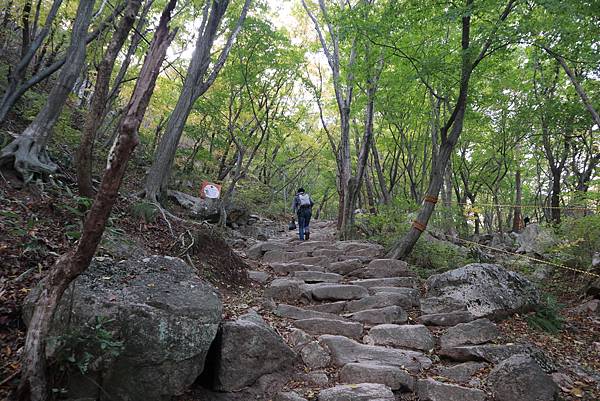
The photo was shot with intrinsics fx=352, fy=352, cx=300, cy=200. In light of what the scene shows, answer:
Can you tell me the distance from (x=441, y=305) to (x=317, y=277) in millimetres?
2332

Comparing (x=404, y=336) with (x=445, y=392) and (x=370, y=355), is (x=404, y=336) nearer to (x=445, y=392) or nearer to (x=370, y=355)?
(x=370, y=355)

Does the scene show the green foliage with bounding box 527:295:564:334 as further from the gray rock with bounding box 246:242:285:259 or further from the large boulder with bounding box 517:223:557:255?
the gray rock with bounding box 246:242:285:259

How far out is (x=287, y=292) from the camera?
582cm

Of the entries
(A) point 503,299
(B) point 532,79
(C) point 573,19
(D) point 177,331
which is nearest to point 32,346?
(D) point 177,331

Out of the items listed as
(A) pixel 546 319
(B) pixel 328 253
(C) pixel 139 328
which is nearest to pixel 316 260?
(B) pixel 328 253

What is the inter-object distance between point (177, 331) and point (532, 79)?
13.8 metres

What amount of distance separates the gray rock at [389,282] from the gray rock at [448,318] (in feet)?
4.11

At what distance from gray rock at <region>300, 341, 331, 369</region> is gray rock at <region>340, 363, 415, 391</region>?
286mm

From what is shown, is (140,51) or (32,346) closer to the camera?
(32,346)

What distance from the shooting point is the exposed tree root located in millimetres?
5453

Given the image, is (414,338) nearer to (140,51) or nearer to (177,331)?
(177,331)

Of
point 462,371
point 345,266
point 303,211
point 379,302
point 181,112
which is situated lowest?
point 462,371

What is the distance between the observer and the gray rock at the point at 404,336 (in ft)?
14.3

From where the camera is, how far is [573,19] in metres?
6.48
